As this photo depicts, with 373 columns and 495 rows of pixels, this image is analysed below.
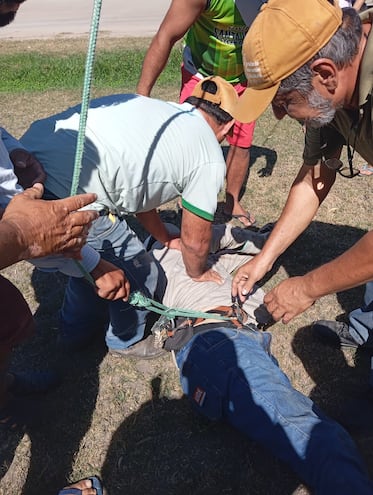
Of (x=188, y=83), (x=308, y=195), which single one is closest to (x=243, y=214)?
(x=188, y=83)

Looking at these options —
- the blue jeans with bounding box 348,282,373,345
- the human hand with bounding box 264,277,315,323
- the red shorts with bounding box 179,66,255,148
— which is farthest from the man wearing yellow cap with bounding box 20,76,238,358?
the red shorts with bounding box 179,66,255,148

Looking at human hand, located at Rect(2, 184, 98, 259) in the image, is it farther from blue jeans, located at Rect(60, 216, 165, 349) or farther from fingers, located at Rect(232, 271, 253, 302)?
fingers, located at Rect(232, 271, 253, 302)

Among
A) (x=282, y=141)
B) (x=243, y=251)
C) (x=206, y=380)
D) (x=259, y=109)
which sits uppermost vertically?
(x=259, y=109)

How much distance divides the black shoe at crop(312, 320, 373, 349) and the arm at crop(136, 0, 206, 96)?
1.84 meters

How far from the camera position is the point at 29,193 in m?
1.57

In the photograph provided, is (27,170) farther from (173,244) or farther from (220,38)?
(220,38)

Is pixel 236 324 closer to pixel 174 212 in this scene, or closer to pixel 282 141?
pixel 174 212

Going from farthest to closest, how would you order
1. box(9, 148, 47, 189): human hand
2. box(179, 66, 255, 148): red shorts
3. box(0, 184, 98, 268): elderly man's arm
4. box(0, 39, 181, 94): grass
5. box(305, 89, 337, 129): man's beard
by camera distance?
box(0, 39, 181, 94): grass, box(179, 66, 255, 148): red shorts, box(9, 148, 47, 189): human hand, box(305, 89, 337, 129): man's beard, box(0, 184, 98, 268): elderly man's arm

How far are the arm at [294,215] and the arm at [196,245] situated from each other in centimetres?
21

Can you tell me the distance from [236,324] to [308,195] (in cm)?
76

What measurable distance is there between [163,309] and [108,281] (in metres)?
0.49

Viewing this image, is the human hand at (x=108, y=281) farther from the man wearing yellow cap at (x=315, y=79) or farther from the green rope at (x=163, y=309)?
the man wearing yellow cap at (x=315, y=79)

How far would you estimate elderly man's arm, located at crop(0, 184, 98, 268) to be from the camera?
4.47 ft

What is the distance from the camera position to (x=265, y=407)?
2.02 metres
